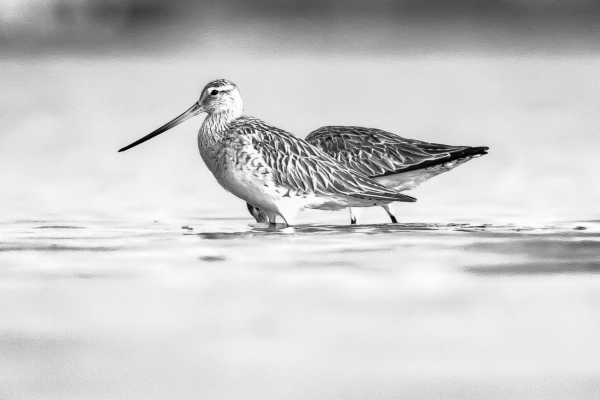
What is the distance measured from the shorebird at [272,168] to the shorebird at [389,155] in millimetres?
520

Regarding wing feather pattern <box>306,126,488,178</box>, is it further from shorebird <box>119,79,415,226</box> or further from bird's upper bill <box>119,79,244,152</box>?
bird's upper bill <box>119,79,244,152</box>

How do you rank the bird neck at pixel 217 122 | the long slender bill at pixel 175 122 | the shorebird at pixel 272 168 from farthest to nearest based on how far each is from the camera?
the long slender bill at pixel 175 122
the bird neck at pixel 217 122
the shorebird at pixel 272 168

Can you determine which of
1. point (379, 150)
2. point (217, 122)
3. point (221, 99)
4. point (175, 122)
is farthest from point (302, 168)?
point (175, 122)

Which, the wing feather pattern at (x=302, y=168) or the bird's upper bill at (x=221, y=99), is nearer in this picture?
the wing feather pattern at (x=302, y=168)

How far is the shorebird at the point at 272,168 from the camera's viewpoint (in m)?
10.6

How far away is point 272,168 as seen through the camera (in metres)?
10.7

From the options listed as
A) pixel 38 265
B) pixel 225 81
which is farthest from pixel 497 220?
pixel 38 265

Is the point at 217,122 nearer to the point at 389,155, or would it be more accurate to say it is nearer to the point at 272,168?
the point at 272,168

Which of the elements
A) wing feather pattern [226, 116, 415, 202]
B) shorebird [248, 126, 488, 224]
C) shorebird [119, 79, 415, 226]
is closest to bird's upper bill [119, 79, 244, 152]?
shorebird [119, 79, 415, 226]

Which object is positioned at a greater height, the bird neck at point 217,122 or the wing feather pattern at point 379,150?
the bird neck at point 217,122

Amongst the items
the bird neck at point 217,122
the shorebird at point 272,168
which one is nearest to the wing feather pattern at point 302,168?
the shorebird at point 272,168

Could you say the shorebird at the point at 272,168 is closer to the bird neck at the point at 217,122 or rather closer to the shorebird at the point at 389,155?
the bird neck at the point at 217,122

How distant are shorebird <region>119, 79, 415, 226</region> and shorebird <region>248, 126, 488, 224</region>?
52 cm

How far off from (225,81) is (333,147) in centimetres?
142
